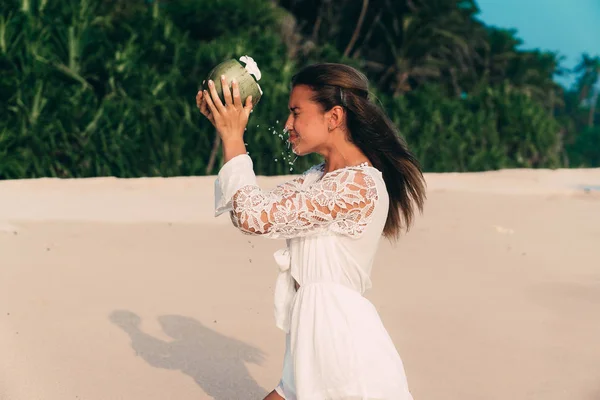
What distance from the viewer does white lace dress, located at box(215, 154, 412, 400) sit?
8.40ft

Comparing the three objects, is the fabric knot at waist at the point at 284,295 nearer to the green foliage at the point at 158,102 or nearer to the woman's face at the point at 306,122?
the woman's face at the point at 306,122

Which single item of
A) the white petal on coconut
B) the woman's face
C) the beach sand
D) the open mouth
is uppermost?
the white petal on coconut

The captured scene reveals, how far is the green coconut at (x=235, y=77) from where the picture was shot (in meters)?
2.56

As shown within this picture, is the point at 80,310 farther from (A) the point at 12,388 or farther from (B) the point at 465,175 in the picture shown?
(B) the point at 465,175

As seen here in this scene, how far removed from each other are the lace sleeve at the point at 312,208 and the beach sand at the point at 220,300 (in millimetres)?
2734

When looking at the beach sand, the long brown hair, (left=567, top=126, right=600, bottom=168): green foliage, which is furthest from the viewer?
(left=567, top=126, right=600, bottom=168): green foliage

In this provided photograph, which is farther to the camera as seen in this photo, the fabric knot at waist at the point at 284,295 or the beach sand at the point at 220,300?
the beach sand at the point at 220,300

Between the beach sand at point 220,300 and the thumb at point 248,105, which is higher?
the thumb at point 248,105

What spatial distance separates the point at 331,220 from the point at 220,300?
4983mm

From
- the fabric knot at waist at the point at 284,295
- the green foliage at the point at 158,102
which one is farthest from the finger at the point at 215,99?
the green foliage at the point at 158,102

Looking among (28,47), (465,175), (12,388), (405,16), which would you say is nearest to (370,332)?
(12,388)

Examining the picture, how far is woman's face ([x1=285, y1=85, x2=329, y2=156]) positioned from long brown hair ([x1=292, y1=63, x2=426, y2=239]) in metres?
0.02

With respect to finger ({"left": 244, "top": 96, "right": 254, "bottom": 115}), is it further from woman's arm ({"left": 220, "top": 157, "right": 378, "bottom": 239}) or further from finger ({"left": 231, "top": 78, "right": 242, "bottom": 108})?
woman's arm ({"left": 220, "top": 157, "right": 378, "bottom": 239})

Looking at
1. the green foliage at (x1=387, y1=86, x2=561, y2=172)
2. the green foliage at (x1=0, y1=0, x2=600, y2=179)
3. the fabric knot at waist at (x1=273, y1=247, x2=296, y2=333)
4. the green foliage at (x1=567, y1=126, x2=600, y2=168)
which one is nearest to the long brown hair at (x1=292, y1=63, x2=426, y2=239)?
the fabric knot at waist at (x1=273, y1=247, x2=296, y2=333)
